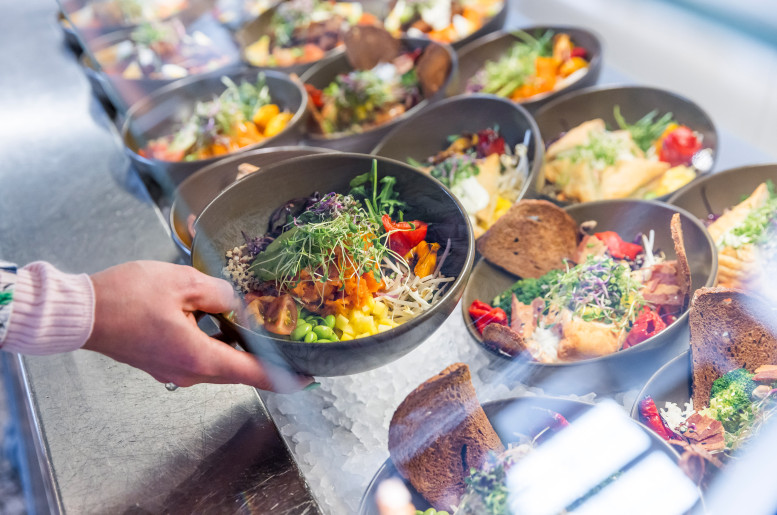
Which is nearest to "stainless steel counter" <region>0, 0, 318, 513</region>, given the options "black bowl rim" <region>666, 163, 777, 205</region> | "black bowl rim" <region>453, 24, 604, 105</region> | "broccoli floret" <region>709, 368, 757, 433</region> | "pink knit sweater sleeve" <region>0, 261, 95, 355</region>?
"pink knit sweater sleeve" <region>0, 261, 95, 355</region>

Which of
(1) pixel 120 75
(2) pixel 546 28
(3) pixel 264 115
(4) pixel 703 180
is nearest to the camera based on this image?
(4) pixel 703 180

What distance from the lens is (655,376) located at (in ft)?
4.56

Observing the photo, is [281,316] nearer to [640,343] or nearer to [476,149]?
[640,343]

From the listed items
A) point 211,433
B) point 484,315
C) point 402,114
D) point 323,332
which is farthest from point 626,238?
point 211,433

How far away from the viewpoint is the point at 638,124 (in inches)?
100

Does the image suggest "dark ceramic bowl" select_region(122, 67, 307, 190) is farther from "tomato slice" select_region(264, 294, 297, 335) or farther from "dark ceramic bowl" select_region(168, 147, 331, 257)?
"tomato slice" select_region(264, 294, 297, 335)

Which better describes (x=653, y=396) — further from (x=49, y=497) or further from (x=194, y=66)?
(x=194, y=66)

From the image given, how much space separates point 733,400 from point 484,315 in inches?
25.4

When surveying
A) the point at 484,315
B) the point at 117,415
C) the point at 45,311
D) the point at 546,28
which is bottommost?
the point at 117,415

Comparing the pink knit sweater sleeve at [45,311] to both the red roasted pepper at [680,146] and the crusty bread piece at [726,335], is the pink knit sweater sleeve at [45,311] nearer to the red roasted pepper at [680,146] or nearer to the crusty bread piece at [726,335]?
the crusty bread piece at [726,335]

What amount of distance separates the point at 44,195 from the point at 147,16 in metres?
1.76

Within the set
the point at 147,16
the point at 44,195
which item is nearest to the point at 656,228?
the point at 44,195

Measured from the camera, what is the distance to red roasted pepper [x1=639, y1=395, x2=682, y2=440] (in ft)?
4.35

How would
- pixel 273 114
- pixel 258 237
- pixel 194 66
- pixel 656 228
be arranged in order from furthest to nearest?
pixel 194 66 → pixel 273 114 → pixel 656 228 → pixel 258 237
